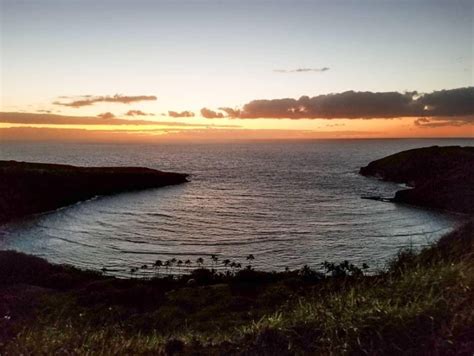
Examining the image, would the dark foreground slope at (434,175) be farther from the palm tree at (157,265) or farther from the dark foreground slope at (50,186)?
the dark foreground slope at (50,186)

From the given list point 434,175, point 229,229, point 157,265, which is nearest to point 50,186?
point 229,229

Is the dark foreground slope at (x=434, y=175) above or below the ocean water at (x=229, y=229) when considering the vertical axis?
above

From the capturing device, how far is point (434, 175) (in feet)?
373

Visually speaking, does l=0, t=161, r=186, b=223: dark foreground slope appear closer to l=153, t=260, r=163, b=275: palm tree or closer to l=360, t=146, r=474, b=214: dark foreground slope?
l=153, t=260, r=163, b=275: palm tree

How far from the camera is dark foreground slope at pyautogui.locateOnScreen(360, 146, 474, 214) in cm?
8225

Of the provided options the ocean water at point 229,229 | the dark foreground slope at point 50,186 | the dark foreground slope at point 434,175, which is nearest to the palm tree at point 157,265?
the ocean water at point 229,229

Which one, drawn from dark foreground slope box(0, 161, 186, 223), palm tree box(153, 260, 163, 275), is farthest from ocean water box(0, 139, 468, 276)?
dark foreground slope box(0, 161, 186, 223)

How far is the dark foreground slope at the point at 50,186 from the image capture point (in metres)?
75.1

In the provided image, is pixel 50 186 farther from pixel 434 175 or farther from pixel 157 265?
pixel 434 175

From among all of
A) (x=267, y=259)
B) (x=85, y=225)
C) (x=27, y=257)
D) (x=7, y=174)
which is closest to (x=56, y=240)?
(x=85, y=225)

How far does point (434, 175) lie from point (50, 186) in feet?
289

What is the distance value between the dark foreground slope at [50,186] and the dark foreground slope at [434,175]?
6189cm

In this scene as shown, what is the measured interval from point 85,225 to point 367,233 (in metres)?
38.8

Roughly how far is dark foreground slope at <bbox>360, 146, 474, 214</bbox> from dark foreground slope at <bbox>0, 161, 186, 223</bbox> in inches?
2437
